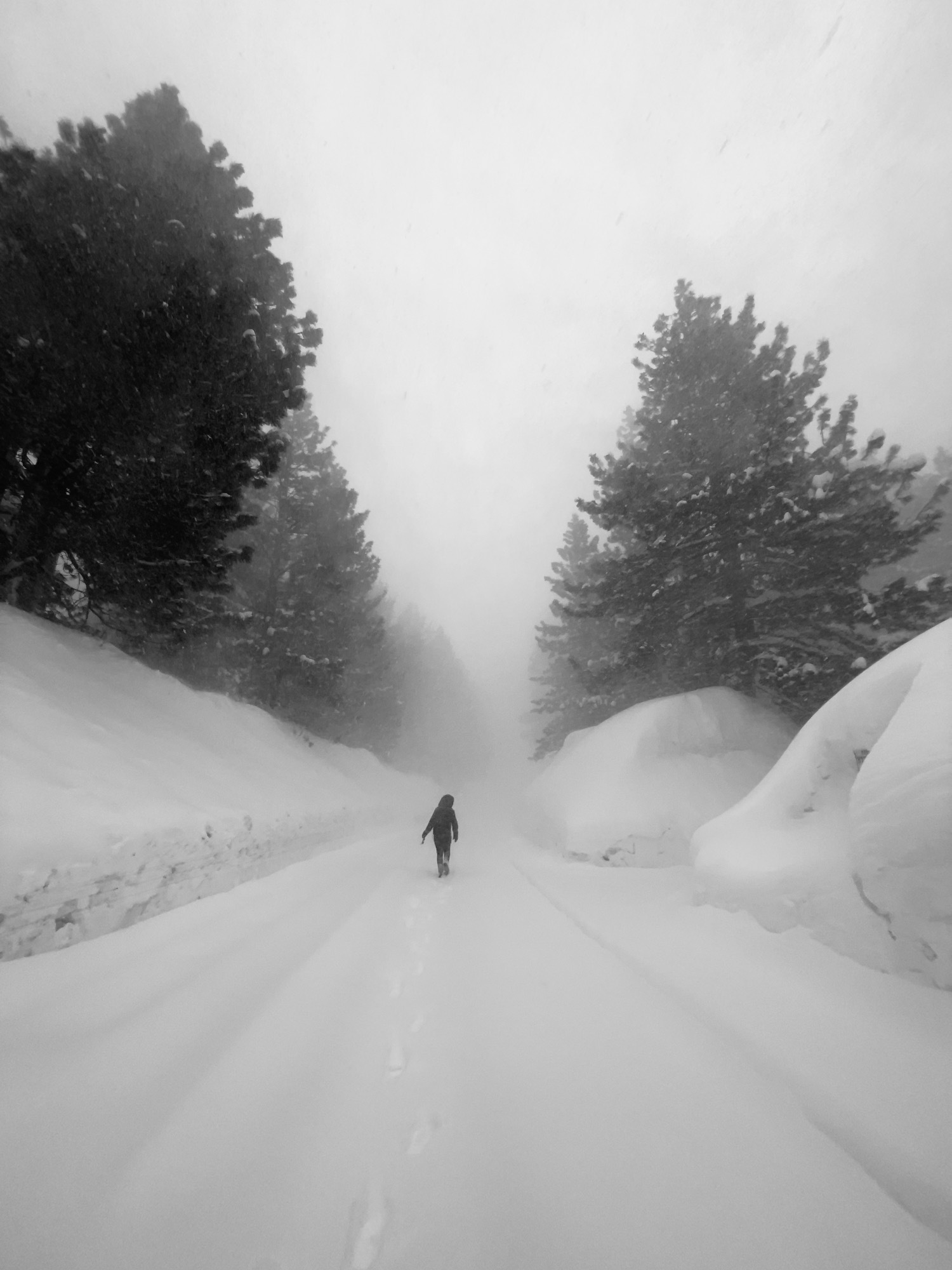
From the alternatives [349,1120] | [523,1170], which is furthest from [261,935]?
[523,1170]

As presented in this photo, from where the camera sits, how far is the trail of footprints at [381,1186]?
1.52 metres

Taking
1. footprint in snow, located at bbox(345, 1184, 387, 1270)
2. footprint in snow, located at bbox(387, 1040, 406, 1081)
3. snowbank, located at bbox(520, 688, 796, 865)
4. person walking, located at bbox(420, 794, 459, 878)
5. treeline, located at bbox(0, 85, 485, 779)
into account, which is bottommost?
footprint in snow, located at bbox(345, 1184, 387, 1270)

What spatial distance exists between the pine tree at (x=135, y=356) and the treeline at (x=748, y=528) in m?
6.28

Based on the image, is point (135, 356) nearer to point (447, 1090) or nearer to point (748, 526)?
point (447, 1090)

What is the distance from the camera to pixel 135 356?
575 centimetres

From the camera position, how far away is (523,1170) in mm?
1822

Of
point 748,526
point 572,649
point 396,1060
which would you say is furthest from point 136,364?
point 572,649

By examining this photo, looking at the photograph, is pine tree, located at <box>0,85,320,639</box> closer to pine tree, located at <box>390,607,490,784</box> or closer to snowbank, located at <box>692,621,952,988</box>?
snowbank, located at <box>692,621,952,988</box>

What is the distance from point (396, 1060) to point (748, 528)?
30.1ft

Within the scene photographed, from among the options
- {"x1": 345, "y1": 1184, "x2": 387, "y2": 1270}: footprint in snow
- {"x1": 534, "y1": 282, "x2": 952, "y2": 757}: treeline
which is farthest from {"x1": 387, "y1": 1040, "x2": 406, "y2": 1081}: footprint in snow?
{"x1": 534, "y1": 282, "x2": 952, "y2": 757}: treeline

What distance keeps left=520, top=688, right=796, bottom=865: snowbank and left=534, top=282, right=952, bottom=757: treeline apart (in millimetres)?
1037

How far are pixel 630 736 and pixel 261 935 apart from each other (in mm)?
7292

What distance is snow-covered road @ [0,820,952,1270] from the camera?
1.52 metres

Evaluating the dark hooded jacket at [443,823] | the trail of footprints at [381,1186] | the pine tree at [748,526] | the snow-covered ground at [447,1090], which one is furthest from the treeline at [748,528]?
the trail of footprints at [381,1186]
